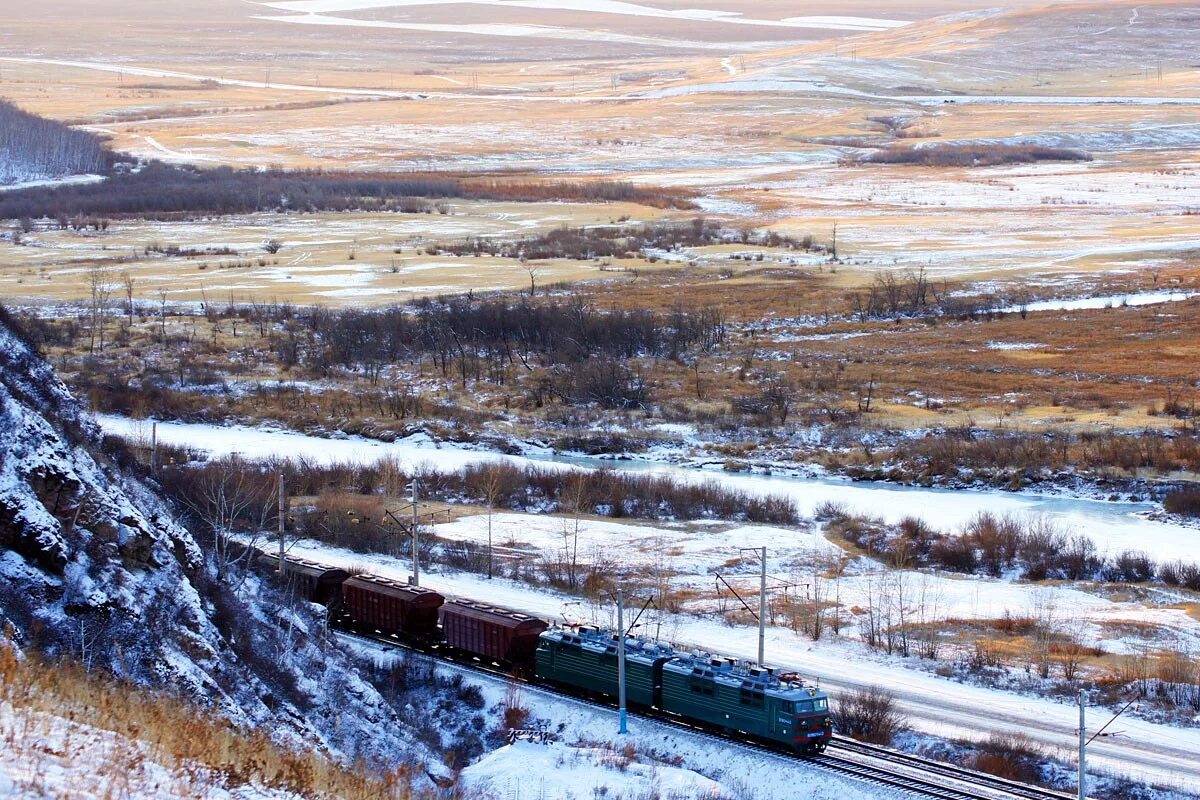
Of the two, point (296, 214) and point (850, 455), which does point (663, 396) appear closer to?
point (850, 455)

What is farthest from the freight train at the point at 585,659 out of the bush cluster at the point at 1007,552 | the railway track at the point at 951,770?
the bush cluster at the point at 1007,552

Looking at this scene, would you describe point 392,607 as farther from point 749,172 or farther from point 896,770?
point 749,172

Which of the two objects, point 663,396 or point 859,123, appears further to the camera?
point 859,123

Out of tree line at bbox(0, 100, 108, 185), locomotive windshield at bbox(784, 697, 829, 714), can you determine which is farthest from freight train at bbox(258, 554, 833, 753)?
tree line at bbox(0, 100, 108, 185)

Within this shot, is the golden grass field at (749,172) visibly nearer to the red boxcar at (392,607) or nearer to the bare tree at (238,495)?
the bare tree at (238,495)

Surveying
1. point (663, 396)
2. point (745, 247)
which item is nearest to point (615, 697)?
point (663, 396)

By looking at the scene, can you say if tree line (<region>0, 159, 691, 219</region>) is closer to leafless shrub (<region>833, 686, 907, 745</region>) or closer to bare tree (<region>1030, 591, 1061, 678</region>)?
bare tree (<region>1030, 591, 1061, 678</region>)
